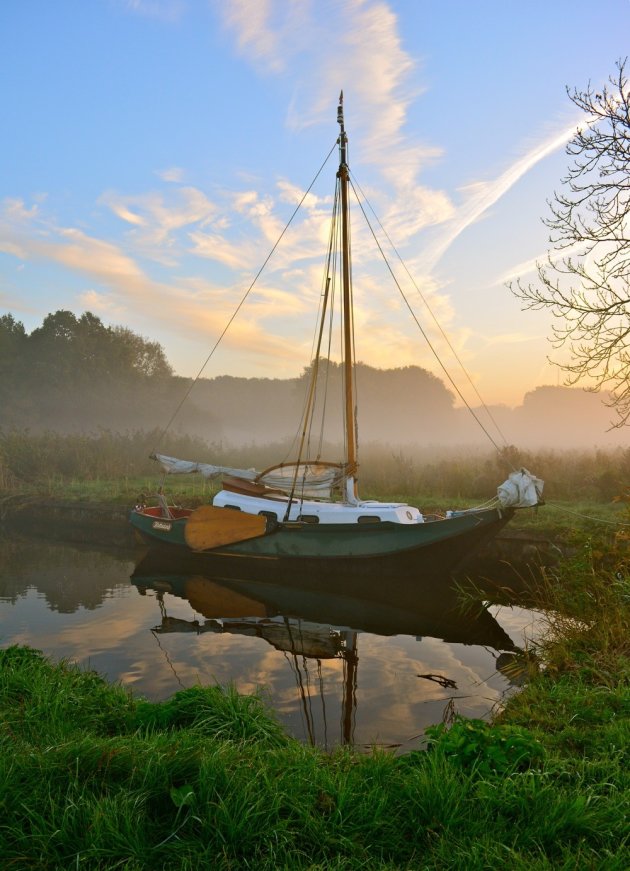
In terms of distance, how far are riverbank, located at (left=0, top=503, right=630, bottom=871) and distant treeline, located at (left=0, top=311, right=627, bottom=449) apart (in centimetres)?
3917

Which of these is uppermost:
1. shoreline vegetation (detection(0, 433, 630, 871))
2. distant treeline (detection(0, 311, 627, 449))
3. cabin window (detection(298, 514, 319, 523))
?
distant treeline (detection(0, 311, 627, 449))

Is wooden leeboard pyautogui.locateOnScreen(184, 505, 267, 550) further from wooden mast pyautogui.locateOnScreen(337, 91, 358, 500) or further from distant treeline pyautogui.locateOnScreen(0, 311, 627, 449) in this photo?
distant treeline pyautogui.locateOnScreen(0, 311, 627, 449)

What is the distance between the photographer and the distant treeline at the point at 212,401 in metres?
56.2

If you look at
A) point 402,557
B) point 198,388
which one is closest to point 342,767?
point 402,557

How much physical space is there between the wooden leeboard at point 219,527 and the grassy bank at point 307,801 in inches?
380

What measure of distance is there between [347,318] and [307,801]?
→ 13.3 metres

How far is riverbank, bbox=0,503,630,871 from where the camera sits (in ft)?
11.1

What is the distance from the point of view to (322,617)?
11711 millimetres

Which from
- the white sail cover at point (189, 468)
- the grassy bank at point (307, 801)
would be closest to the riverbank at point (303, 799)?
the grassy bank at point (307, 801)

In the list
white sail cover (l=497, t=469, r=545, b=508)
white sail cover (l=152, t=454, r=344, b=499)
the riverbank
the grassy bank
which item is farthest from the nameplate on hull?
the grassy bank

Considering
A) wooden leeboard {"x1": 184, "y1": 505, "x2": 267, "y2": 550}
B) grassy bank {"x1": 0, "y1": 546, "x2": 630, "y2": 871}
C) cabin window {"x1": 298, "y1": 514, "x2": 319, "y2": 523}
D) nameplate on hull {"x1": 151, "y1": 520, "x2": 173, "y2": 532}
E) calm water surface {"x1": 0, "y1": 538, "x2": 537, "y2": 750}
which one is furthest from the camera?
nameplate on hull {"x1": 151, "y1": 520, "x2": 173, "y2": 532}

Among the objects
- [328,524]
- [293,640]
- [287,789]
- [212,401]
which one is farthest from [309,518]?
[212,401]

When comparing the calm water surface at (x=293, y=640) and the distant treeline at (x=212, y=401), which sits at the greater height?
the distant treeline at (x=212, y=401)

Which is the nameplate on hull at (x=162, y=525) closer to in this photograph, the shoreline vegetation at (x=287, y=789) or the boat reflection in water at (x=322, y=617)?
the boat reflection in water at (x=322, y=617)
